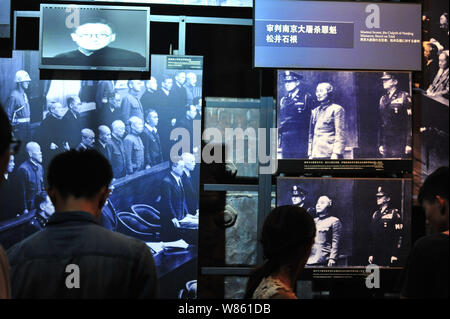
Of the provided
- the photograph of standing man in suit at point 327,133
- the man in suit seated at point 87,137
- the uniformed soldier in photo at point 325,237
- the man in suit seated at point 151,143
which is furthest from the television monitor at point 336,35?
the man in suit seated at point 87,137

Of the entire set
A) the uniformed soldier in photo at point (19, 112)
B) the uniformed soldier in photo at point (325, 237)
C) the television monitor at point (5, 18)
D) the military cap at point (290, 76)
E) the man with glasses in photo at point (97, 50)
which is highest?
the television monitor at point (5, 18)

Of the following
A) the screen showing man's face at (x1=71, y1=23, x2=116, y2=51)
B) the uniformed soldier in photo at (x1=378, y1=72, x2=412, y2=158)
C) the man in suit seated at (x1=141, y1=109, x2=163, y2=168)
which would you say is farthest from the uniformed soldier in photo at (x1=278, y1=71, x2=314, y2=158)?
the screen showing man's face at (x1=71, y1=23, x2=116, y2=51)

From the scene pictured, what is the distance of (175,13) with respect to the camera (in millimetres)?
4586

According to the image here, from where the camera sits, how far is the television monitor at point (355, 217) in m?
3.74

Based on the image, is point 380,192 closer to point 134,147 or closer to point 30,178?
point 134,147

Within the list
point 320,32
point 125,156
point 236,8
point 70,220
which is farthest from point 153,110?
point 70,220

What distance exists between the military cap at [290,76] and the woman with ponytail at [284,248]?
1888mm

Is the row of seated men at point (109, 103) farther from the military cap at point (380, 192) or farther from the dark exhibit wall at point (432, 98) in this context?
the dark exhibit wall at point (432, 98)

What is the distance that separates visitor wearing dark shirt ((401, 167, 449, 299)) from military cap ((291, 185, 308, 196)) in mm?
1149

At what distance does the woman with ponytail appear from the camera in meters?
2.07

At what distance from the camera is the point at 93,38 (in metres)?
3.81

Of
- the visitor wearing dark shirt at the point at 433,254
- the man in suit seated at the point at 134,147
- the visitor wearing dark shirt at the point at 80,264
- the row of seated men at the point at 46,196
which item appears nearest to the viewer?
the visitor wearing dark shirt at the point at 80,264

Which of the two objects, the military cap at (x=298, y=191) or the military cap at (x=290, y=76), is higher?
the military cap at (x=290, y=76)

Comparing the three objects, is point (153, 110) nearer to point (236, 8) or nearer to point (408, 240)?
point (236, 8)
